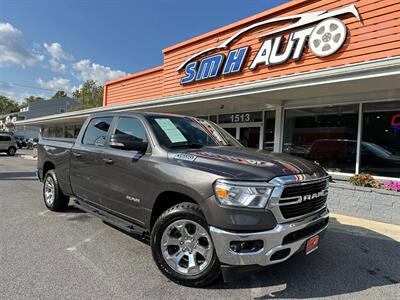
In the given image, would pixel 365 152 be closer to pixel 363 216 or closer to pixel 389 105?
pixel 389 105

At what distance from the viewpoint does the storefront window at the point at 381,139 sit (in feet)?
24.6

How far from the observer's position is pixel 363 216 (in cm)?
652

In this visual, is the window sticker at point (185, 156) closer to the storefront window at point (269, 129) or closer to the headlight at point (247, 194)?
the headlight at point (247, 194)

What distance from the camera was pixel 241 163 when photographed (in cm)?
330

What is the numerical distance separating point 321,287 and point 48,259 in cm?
317

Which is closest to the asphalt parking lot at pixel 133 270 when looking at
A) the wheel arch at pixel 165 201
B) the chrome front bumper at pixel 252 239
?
the chrome front bumper at pixel 252 239

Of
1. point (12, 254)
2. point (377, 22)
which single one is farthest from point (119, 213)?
point (377, 22)

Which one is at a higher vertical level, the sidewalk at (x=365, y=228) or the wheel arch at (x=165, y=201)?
the wheel arch at (x=165, y=201)

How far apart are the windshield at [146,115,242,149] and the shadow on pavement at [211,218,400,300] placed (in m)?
1.69

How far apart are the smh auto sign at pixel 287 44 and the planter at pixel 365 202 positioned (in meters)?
3.63

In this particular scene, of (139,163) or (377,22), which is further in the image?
(377,22)

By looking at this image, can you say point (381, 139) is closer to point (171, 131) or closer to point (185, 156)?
point (171, 131)

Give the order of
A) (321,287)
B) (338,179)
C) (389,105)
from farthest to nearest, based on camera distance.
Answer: (338,179) < (389,105) < (321,287)

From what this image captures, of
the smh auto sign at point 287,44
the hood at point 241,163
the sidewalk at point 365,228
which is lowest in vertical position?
the sidewalk at point 365,228
